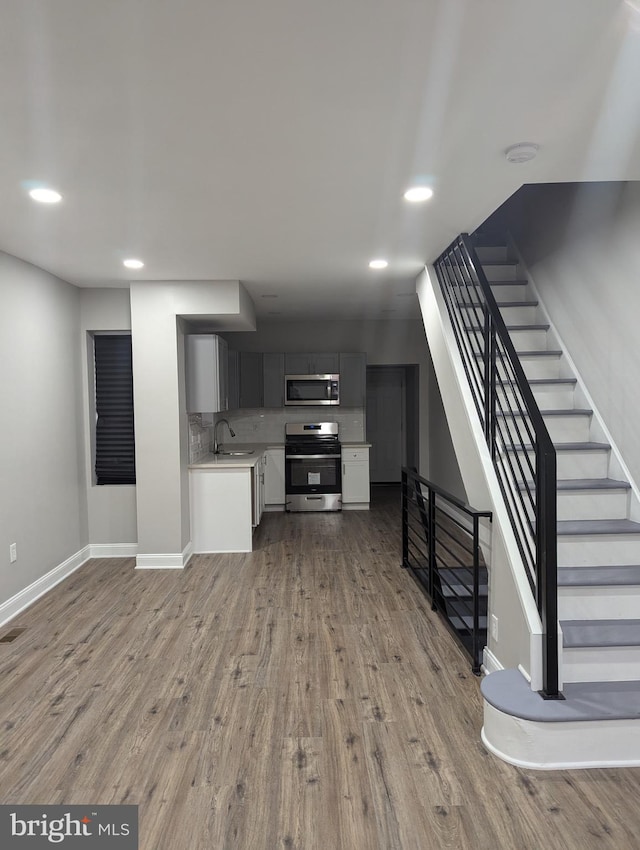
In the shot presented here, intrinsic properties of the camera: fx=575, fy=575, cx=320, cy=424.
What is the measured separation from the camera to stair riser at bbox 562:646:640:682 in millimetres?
2586

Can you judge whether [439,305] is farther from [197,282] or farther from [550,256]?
[197,282]

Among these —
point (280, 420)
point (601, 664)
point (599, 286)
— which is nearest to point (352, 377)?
point (280, 420)

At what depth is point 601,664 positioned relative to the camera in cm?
260

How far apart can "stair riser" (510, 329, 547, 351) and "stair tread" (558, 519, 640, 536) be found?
147cm

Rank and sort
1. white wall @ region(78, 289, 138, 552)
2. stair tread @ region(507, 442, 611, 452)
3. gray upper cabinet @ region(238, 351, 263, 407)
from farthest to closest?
gray upper cabinet @ region(238, 351, 263, 407), white wall @ region(78, 289, 138, 552), stair tread @ region(507, 442, 611, 452)

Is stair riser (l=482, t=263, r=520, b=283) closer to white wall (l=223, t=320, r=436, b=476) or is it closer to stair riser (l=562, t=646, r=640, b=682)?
stair riser (l=562, t=646, r=640, b=682)

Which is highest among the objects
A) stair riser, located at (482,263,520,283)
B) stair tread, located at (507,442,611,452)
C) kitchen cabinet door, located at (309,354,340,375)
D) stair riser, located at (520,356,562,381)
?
stair riser, located at (482,263,520,283)

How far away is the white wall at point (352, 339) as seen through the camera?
8.21 m

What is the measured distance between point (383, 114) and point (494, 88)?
1.30ft

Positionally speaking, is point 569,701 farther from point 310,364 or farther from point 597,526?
point 310,364

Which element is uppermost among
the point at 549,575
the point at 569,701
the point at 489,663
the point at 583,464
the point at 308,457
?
the point at 583,464

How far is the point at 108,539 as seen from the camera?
5.59m

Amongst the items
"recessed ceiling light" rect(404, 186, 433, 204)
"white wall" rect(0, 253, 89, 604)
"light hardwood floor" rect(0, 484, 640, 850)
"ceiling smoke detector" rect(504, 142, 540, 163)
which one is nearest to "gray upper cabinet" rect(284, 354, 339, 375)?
"white wall" rect(0, 253, 89, 604)

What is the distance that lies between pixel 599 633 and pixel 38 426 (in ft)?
13.4
